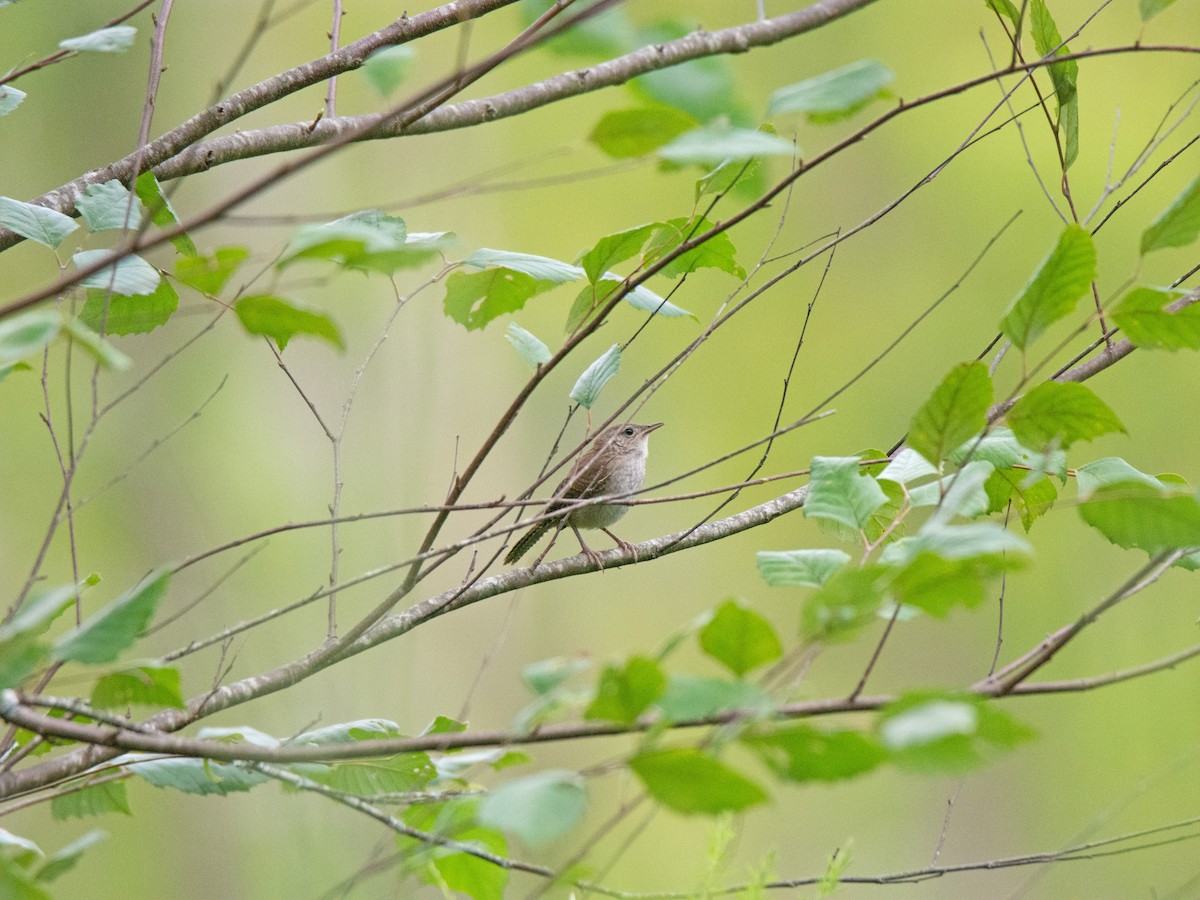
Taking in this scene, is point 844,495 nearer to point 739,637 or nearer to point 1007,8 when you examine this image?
point 739,637

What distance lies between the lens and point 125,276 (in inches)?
45.9

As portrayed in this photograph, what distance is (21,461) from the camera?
22.1ft

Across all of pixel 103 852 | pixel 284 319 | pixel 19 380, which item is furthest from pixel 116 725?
pixel 103 852

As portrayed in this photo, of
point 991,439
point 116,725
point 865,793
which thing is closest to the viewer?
point 116,725

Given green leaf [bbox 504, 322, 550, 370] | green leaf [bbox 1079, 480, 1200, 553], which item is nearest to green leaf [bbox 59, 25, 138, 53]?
green leaf [bbox 504, 322, 550, 370]

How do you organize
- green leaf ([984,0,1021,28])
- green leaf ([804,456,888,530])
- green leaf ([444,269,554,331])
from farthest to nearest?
green leaf ([444,269,554,331]), green leaf ([984,0,1021,28]), green leaf ([804,456,888,530])

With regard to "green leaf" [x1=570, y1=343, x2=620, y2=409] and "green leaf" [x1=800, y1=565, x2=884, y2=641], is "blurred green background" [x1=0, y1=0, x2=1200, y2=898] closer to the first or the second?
"green leaf" [x1=570, y1=343, x2=620, y2=409]

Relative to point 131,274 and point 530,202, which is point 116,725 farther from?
point 530,202

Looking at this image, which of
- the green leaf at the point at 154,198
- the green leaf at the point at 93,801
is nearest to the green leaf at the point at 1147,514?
the green leaf at the point at 154,198

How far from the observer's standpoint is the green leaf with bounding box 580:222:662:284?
1.43m

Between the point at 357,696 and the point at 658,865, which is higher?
the point at 357,696

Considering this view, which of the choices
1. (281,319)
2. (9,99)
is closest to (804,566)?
(281,319)

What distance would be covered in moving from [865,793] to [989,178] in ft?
14.5

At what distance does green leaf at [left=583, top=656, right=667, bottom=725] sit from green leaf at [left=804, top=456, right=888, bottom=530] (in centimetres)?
42
